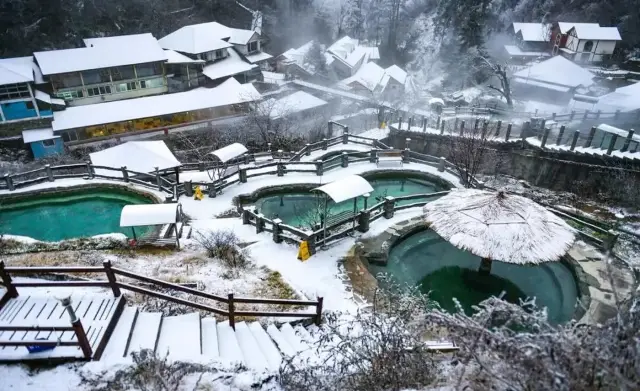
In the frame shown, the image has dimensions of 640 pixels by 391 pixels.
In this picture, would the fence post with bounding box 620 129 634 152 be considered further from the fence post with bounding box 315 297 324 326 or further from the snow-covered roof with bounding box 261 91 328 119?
the snow-covered roof with bounding box 261 91 328 119

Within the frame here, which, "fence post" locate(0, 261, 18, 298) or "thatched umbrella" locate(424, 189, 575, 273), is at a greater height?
"fence post" locate(0, 261, 18, 298)

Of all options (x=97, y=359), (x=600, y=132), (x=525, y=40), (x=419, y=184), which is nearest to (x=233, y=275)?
(x=97, y=359)

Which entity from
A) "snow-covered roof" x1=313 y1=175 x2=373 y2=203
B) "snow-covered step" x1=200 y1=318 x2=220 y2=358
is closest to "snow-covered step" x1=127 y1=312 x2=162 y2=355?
"snow-covered step" x1=200 y1=318 x2=220 y2=358

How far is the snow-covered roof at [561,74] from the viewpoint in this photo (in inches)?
1431

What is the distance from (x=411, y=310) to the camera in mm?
8391

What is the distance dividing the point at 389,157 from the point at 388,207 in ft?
22.6

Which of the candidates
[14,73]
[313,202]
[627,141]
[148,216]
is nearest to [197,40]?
[14,73]

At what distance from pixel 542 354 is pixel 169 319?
6679 mm

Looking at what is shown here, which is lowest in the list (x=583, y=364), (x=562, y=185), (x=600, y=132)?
(x=562, y=185)

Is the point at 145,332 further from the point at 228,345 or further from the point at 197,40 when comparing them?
the point at 197,40

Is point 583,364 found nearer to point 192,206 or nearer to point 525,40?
point 192,206

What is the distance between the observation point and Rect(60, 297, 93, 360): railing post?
19.0ft

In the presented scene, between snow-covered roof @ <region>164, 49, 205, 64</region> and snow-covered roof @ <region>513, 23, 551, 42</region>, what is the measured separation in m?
38.2

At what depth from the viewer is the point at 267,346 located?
27.1 ft
